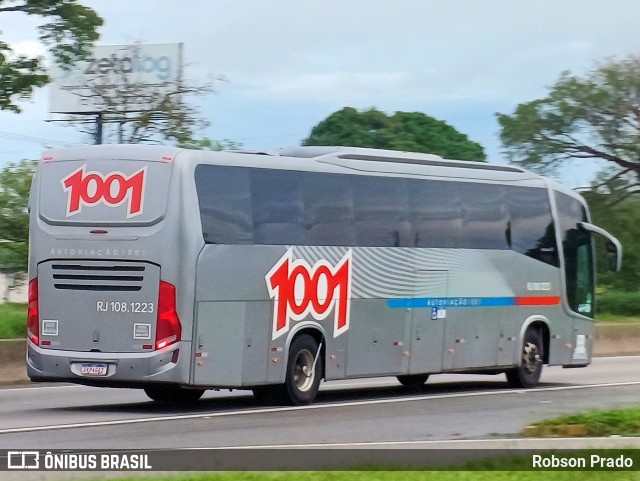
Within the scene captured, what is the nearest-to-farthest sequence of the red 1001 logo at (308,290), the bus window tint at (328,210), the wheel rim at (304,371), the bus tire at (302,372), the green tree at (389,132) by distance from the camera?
the red 1001 logo at (308,290), the bus tire at (302,372), the wheel rim at (304,371), the bus window tint at (328,210), the green tree at (389,132)

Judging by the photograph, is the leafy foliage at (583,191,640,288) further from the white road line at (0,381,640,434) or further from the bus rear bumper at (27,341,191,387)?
the bus rear bumper at (27,341,191,387)

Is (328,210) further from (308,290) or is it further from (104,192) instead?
(104,192)

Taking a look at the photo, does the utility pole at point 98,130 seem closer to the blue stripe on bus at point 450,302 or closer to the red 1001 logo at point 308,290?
the blue stripe on bus at point 450,302

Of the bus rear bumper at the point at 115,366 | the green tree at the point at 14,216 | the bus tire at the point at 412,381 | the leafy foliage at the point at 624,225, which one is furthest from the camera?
the leafy foliage at the point at 624,225

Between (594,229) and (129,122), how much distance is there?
17.9 metres

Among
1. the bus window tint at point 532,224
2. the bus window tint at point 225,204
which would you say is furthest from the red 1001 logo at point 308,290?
the bus window tint at point 532,224

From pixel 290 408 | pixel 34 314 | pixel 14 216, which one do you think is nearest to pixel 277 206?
pixel 290 408

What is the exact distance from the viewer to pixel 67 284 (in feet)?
59.2

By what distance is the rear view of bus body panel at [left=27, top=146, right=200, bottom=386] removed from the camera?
57.4 feet

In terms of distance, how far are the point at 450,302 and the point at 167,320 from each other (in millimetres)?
6161

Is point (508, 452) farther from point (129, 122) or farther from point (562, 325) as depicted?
point (129, 122)

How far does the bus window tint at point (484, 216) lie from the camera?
74.0ft

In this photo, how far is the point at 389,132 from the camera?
3280 inches

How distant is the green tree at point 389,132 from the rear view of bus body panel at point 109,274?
63.3 meters
